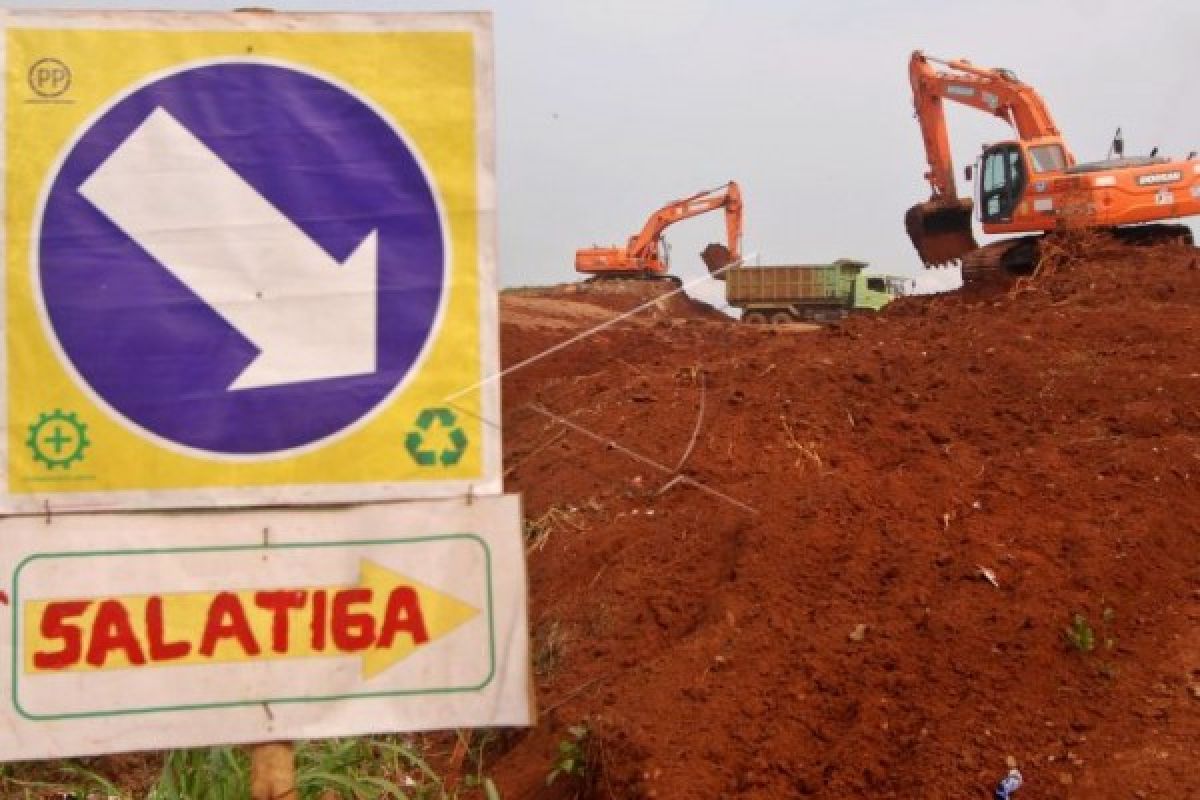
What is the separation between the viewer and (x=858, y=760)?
404 centimetres

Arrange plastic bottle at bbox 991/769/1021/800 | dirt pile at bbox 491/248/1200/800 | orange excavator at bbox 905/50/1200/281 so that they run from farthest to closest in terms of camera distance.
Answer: orange excavator at bbox 905/50/1200/281
dirt pile at bbox 491/248/1200/800
plastic bottle at bbox 991/769/1021/800

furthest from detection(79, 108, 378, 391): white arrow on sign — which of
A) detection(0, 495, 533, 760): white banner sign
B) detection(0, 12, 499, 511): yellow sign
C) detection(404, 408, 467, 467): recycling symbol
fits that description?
detection(0, 495, 533, 760): white banner sign

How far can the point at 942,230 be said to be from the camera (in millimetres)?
19250

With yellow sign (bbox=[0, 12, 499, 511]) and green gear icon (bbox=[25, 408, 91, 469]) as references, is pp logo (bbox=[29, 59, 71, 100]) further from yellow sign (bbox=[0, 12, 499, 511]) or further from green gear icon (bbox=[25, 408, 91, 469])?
green gear icon (bbox=[25, 408, 91, 469])

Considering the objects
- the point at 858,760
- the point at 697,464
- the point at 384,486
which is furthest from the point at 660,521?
the point at 384,486

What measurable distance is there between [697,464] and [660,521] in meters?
0.82

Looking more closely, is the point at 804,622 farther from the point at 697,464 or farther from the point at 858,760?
the point at 697,464

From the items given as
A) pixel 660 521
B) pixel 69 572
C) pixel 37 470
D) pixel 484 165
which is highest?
pixel 484 165

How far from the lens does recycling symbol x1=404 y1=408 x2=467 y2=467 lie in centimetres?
198

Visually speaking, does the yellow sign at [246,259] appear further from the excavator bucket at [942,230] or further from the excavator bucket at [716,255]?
the excavator bucket at [716,255]

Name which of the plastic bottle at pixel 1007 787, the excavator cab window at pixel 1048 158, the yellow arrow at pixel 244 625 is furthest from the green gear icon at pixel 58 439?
the excavator cab window at pixel 1048 158

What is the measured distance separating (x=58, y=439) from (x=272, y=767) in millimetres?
633

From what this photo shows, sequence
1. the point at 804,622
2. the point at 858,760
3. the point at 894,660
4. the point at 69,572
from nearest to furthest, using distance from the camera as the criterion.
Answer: the point at 69,572 → the point at 858,760 → the point at 894,660 → the point at 804,622

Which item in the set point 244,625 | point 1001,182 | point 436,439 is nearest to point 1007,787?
point 436,439
